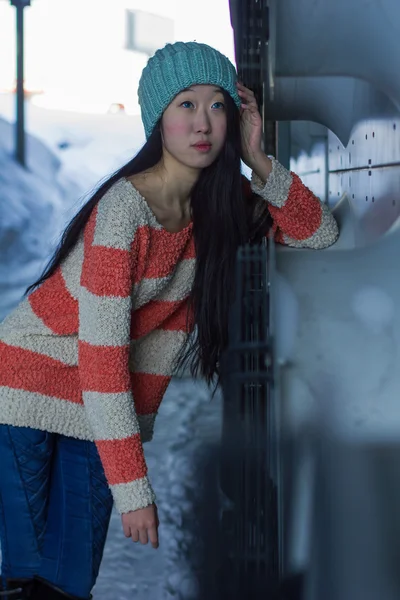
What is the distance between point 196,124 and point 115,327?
263mm

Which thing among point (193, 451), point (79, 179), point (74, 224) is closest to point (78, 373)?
point (74, 224)

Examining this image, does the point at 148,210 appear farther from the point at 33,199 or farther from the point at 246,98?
the point at 33,199

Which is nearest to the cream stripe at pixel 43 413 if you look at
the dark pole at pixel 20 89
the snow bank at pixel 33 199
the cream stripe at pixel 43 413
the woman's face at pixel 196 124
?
the cream stripe at pixel 43 413

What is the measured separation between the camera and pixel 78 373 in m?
1.14

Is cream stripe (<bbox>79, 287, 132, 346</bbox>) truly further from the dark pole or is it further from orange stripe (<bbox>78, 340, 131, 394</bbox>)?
the dark pole

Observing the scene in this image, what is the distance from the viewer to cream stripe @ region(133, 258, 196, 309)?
Answer: 3.58 feet

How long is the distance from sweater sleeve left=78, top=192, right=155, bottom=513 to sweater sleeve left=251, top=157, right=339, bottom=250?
22 centimetres

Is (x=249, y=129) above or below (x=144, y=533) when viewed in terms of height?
above

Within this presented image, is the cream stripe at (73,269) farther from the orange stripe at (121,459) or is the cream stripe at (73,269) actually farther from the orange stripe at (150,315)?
the orange stripe at (121,459)

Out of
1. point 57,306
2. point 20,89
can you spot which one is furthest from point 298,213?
point 20,89

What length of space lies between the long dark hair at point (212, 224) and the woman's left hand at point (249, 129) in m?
0.04

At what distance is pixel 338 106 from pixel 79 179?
3364 mm

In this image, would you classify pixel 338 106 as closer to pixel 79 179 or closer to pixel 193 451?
pixel 193 451

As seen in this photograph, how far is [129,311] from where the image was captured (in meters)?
1.03
